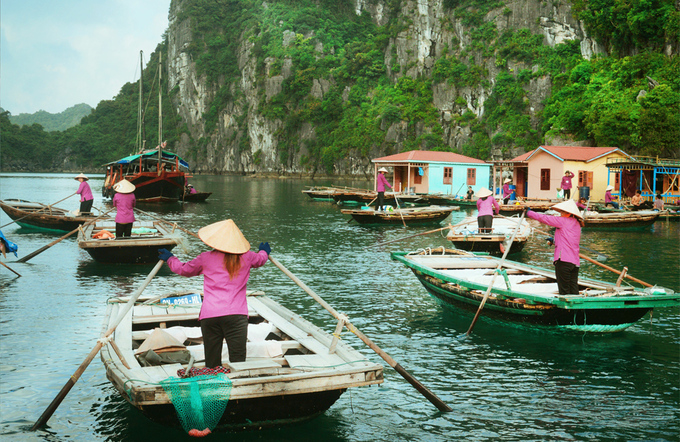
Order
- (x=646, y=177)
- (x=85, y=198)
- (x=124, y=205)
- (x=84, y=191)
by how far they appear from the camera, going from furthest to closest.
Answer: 1. (x=646, y=177)
2. (x=85, y=198)
3. (x=84, y=191)
4. (x=124, y=205)

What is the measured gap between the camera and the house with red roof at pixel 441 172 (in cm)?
4422

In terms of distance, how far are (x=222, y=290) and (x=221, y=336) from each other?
477 millimetres

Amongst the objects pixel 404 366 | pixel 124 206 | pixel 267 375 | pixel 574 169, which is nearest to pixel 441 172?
pixel 574 169

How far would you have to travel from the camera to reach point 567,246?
9242 mm

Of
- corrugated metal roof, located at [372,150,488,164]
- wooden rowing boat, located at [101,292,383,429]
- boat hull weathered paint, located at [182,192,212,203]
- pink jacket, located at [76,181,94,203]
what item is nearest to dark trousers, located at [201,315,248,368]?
wooden rowing boat, located at [101,292,383,429]

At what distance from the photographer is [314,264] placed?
1677cm

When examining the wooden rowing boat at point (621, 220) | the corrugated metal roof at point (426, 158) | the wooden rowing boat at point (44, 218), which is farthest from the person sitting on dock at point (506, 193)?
the wooden rowing boat at point (44, 218)

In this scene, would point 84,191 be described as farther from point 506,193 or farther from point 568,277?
point 506,193

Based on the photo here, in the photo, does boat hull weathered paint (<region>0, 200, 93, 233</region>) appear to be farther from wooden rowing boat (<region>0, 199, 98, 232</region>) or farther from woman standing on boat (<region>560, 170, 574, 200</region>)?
woman standing on boat (<region>560, 170, 574, 200</region>)

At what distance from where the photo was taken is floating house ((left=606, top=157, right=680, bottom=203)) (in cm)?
3350

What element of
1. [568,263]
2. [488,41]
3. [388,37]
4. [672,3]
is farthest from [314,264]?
[388,37]

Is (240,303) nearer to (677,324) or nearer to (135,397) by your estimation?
(135,397)

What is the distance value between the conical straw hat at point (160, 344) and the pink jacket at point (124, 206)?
894 cm

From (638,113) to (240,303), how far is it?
41289mm
